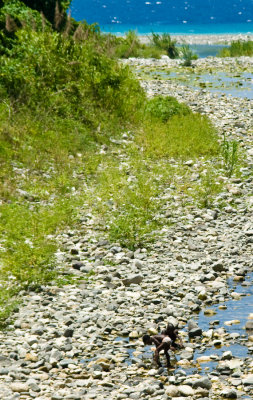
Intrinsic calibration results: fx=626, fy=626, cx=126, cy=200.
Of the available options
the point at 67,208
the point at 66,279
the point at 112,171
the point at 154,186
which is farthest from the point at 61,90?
the point at 66,279

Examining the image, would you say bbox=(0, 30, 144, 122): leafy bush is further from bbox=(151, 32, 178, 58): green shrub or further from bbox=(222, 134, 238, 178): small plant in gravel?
bbox=(151, 32, 178, 58): green shrub

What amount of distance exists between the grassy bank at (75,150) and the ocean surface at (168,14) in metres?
50.6

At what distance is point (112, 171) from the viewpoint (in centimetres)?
1373

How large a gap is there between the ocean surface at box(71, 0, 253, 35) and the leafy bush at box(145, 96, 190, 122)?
160 feet

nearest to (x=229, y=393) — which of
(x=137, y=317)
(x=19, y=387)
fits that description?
(x=19, y=387)

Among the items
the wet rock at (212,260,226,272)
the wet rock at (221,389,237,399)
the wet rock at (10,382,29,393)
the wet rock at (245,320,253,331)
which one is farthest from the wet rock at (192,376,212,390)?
the wet rock at (212,260,226,272)

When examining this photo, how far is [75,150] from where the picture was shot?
14.7 meters

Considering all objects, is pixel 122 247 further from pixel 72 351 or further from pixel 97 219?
pixel 72 351

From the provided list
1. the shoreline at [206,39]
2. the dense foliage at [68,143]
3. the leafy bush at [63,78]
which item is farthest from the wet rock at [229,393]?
the shoreline at [206,39]

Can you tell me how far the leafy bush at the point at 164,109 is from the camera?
1822 centimetres

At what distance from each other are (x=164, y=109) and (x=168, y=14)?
7424 cm

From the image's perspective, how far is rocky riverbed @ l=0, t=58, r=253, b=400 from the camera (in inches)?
244

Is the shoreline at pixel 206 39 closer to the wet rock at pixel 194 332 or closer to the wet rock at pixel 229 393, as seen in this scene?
the wet rock at pixel 194 332

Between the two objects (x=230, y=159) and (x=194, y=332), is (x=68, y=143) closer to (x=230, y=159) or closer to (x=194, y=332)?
(x=230, y=159)
